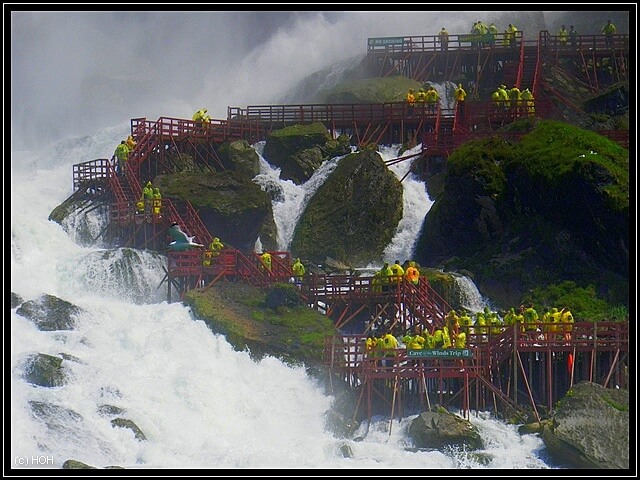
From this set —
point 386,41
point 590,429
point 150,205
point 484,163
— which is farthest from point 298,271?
point 386,41

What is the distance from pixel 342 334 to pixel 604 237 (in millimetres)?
11728

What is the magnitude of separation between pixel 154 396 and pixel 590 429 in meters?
14.9

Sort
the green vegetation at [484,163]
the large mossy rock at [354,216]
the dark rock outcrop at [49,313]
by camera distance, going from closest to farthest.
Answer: the dark rock outcrop at [49,313] → the green vegetation at [484,163] → the large mossy rock at [354,216]

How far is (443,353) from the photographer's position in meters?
71.2

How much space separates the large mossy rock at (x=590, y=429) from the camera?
2598 inches

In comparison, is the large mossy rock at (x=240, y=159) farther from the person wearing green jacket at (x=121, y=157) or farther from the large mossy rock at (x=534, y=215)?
the large mossy rock at (x=534, y=215)

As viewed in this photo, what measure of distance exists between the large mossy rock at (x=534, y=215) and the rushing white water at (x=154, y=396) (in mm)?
12240

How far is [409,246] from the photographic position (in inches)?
3462

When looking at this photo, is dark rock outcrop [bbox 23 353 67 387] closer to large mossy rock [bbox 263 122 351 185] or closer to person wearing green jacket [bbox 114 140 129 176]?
person wearing green jacket [bbox 114 140 129 176]

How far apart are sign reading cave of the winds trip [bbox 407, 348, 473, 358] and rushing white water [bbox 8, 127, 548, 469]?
229 cm

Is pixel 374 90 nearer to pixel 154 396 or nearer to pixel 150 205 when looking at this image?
pixel 150 205

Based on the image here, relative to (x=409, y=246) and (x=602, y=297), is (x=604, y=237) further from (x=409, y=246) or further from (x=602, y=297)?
(x=409, y=246)

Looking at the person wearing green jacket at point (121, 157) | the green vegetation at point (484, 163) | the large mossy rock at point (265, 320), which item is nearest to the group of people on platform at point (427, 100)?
the green vegetation at point (484, 163)

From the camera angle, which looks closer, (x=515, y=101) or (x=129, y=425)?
(x=129, y=425)
